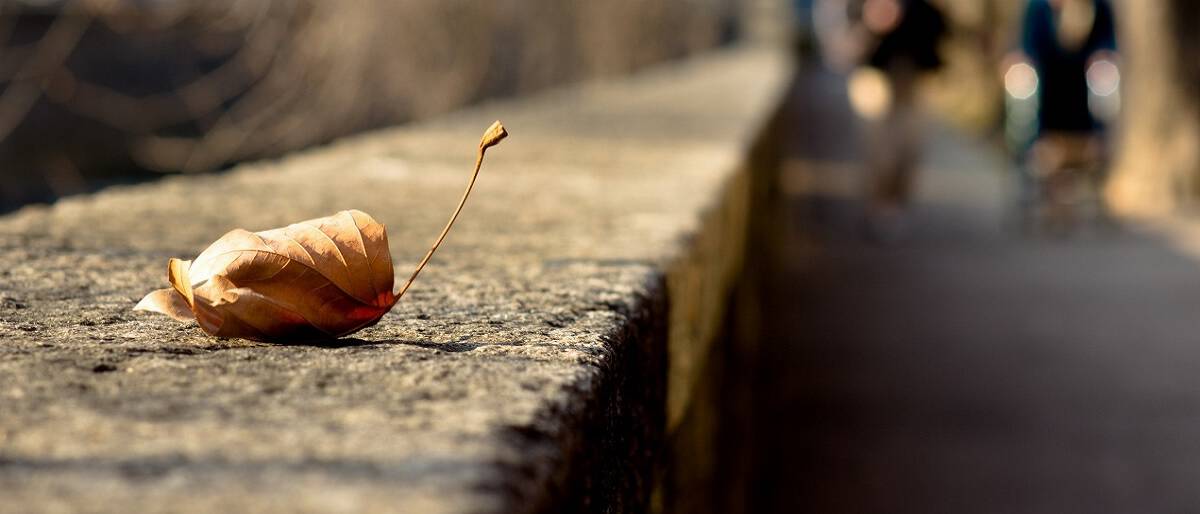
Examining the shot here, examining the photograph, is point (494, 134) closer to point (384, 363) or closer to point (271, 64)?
point (384, 363)

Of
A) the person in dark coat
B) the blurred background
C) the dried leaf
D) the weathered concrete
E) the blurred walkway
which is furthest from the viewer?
the person in dark coat

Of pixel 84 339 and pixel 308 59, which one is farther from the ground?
pixel 308 59

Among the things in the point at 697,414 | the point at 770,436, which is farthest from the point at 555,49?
the point at 697,414

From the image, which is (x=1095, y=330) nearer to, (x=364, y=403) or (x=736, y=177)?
(x=736, y=177)

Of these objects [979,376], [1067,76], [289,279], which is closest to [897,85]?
[1067,76]

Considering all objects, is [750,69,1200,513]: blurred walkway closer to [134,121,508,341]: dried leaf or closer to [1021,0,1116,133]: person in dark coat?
[1021,0,1116,133]: person in dark coat

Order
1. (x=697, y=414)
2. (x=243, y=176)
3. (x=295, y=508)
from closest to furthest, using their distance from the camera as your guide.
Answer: (x=295, y=508), (x=697, y=414), (x=243, y=176)

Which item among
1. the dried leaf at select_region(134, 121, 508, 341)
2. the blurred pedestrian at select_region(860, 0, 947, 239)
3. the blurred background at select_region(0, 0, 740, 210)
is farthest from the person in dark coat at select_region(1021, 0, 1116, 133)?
the dried leaf at select_region(134, 121, 508, 341)
